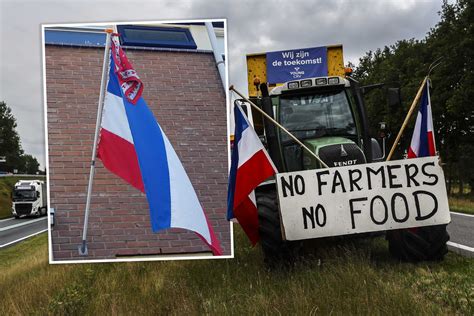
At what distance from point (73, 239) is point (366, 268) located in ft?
9.26

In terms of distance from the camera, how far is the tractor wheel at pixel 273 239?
504cm

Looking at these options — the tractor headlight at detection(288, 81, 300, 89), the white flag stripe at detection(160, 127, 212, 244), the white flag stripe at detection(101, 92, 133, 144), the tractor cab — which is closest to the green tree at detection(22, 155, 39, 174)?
the white flag stripe at detection(101, 92, 133, 144)

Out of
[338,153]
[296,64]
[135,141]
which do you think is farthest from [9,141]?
[296,64]

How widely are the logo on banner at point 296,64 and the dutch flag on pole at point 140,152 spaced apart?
5399mm

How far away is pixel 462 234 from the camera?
9.05 metres

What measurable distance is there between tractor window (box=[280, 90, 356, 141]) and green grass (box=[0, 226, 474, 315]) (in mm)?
1501

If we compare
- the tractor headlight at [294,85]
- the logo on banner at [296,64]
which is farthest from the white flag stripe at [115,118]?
the logo on banner at [296,64]

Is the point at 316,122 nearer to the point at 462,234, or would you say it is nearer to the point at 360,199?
the point at 360,199

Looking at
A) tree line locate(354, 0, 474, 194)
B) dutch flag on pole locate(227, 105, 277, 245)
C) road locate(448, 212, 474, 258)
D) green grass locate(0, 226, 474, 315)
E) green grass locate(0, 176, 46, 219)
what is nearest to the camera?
green grass locate(0, 226, 474, 315)

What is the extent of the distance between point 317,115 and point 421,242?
1.97 m

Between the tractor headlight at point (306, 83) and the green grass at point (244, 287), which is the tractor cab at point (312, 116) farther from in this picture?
the green grass at point (244, 287)

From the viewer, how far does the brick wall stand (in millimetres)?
4348

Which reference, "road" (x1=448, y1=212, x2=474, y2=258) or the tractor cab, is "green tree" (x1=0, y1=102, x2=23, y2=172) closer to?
the tractor cab

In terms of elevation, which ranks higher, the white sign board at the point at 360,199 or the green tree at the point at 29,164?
the green tree at the point at 29,164
